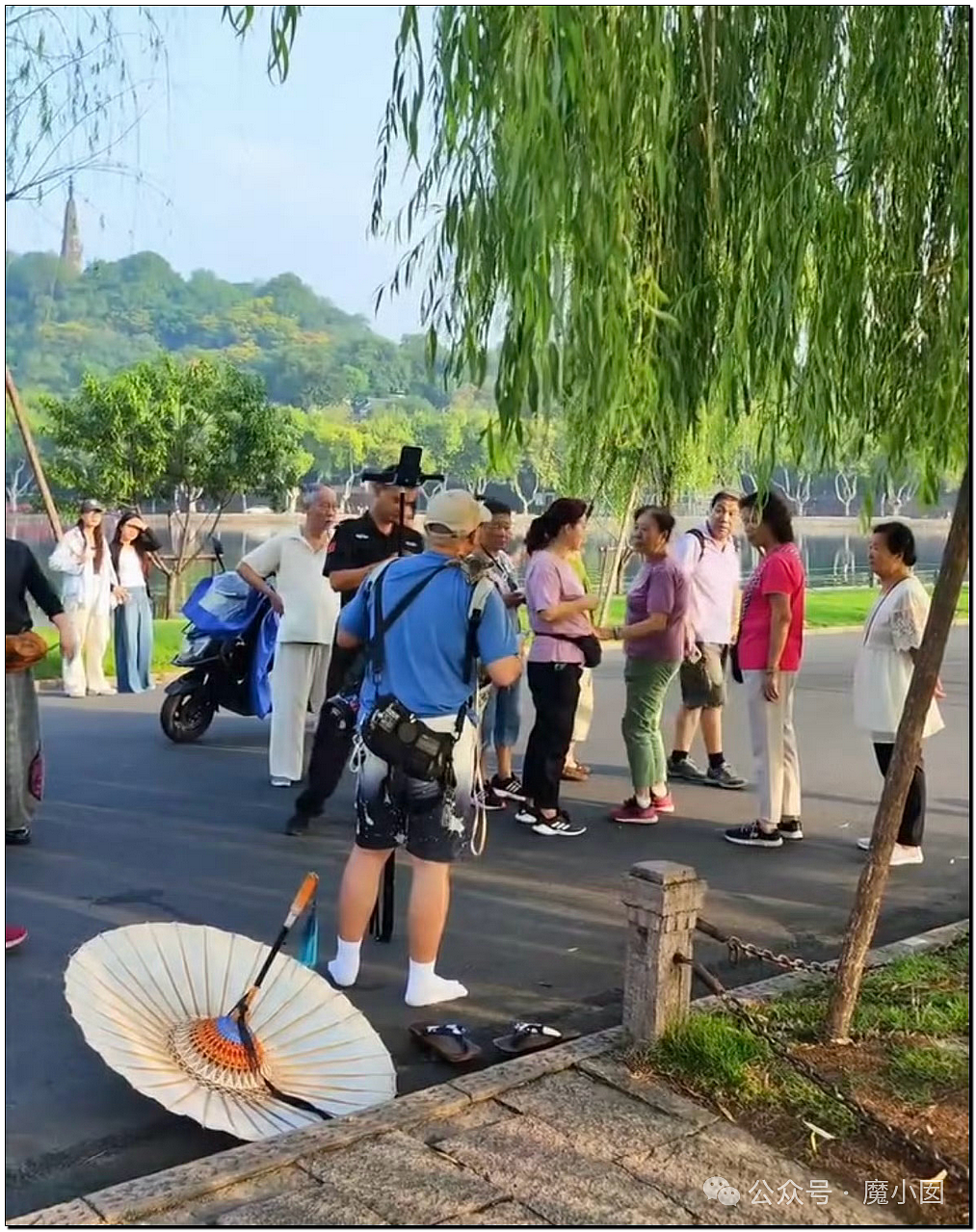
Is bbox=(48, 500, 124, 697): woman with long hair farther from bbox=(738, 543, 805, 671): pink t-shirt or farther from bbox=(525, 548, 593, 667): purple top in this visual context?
bbox=(738, 543, 805, 671): pink t-shirt

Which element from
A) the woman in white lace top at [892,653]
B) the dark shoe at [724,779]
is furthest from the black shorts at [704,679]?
the woman in white lace top at [892,653]

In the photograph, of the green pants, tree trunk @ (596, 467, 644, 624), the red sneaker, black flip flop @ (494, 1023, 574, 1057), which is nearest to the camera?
black flip flop @ (494, 1023, 574, 1057)

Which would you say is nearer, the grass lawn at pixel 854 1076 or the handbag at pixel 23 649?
the grass lawn at pixel 854 1076

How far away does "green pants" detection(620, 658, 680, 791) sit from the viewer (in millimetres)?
5812

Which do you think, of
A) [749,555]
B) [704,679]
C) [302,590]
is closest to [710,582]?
[704,679]

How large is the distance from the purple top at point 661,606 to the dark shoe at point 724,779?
1.41m

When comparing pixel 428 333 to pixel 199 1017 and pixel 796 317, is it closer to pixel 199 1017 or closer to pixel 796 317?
pixel 796 317

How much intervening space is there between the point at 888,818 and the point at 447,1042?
1.48 m

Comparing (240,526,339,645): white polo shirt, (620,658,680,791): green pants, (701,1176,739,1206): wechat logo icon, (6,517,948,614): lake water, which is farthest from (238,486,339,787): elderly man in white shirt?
(6,517,948,614): lake water

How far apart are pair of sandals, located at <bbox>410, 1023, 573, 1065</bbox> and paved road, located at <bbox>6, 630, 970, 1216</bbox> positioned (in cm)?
9

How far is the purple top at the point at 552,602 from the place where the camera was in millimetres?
5656

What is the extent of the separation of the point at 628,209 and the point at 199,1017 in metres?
2.68

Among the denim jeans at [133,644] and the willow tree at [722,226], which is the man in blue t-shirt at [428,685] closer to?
the willow tree at [722,226]

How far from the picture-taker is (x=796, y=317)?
11.6 feet
